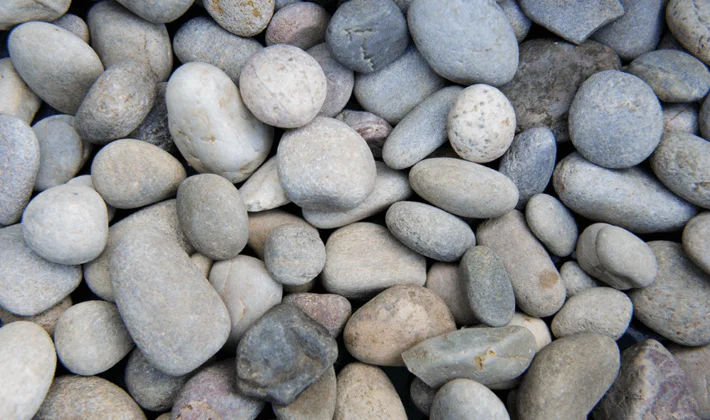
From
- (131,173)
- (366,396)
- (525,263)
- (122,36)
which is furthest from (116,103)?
(525,263)

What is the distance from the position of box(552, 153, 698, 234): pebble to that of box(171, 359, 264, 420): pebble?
1.24m

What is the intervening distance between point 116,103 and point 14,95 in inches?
17.2

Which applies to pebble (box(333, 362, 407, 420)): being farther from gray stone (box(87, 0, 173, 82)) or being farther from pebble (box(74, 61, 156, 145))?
gray stone (box(87, 0, 173, 82))

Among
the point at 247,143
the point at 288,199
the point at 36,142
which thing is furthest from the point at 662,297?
the point at 36,142

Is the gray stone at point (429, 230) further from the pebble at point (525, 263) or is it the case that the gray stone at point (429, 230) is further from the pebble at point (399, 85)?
the pebble at point (399, 85)

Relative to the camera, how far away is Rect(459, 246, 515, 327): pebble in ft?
5.01

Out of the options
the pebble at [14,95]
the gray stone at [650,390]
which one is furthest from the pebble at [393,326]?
the pebble at [14,95]

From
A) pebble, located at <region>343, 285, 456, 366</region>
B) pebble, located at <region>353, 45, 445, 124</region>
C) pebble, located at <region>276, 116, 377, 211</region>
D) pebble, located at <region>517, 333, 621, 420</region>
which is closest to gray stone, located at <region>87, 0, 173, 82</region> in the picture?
pebble, located at <region>276, 116, 377, 211</region>

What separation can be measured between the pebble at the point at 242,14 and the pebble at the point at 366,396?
120cm

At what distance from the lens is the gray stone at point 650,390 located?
4.81 feet

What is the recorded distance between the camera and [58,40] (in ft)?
5.33

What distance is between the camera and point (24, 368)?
4.52 ft

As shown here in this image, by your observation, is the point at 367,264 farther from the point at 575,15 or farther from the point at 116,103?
the point at 575,15

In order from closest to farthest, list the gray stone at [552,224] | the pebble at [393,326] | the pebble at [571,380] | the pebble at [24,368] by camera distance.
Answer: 1. the pebble at [24,368]
2. the pebble at [571,380]
3. the pebble at [393,326]
4. the gray stone at [552,224]
